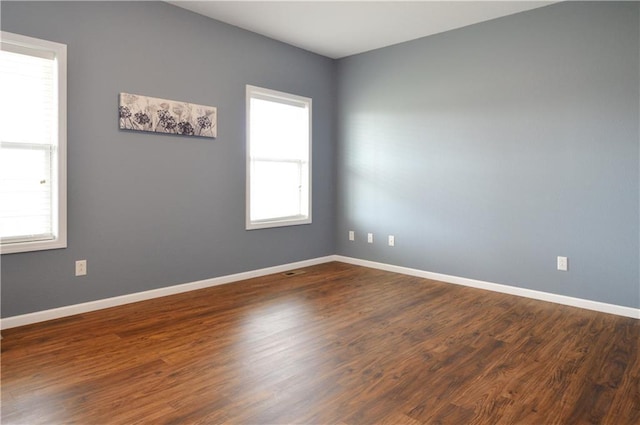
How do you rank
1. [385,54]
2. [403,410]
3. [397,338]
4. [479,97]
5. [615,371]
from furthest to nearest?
[385,54] → [479,97] → [397,338] → [615,371] → [403,410]

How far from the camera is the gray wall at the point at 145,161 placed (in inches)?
124

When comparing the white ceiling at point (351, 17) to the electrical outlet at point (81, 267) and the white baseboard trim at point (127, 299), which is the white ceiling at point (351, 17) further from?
the white baseboard trim at point (127, 299)

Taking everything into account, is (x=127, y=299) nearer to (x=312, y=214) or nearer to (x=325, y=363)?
(x=325, y=363)

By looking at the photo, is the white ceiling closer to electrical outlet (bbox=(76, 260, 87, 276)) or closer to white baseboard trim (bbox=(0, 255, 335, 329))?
electrical outlet (bbox=(76, 260, 87, 276))

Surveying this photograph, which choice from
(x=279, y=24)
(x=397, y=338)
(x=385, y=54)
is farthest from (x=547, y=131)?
(x=279, y=24)

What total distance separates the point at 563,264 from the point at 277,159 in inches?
123

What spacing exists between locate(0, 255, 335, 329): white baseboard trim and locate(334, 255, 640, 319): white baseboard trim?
1.18 metres

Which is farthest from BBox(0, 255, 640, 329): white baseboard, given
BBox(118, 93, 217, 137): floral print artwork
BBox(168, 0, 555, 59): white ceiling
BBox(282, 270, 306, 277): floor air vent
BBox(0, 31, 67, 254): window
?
BBox(168, 0, 555, 59): white ceiling

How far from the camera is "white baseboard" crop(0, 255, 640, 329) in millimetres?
3088

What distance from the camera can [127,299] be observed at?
3.53 m

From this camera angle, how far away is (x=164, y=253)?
3.78 meters

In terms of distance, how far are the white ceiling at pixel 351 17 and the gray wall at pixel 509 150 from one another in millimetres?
226

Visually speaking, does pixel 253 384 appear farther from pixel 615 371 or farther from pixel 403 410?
pixel 615 371

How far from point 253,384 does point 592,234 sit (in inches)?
123
